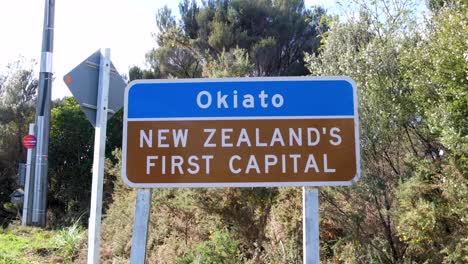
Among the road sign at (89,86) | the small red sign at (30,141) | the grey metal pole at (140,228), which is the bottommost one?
the grey metal pole at (140,228)

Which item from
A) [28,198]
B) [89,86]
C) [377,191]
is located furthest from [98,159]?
[28,198]

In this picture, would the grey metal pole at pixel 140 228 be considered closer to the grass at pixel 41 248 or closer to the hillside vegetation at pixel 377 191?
the hillside vegetation at pixel 377 191

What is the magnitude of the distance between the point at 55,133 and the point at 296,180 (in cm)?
2202

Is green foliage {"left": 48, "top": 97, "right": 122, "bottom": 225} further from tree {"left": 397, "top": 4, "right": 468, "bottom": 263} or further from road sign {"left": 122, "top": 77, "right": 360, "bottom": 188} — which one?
road sign {"left": 122, "top": 77, "right": 360, "bottom": 188}

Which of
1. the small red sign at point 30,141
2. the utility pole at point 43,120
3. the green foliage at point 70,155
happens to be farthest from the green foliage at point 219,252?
the green foliage at point 70,155

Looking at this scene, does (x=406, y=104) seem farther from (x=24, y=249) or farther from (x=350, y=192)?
(x=24, y=249)

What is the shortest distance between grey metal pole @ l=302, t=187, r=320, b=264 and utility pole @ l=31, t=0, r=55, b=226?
15330 millimetres

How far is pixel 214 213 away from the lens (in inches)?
376

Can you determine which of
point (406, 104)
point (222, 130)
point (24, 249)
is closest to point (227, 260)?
point (406, 104)

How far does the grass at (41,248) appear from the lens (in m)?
10.9

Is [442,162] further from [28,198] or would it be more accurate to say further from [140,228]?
[28,198]

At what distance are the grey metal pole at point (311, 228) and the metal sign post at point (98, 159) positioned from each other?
2290 mm

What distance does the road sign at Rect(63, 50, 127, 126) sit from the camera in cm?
522

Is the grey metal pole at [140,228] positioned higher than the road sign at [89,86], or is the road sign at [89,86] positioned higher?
the road sign at [89,86]
